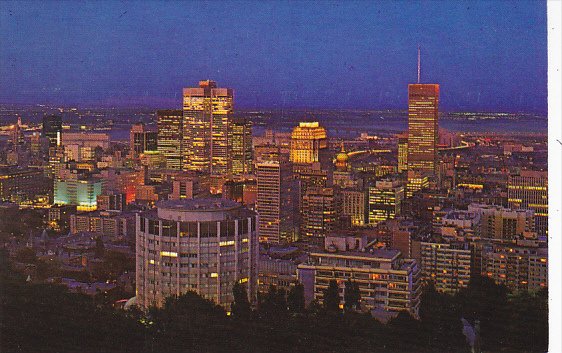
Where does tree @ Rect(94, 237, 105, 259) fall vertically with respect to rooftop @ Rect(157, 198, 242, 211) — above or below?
below

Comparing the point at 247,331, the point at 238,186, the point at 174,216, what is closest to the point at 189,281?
the point at 174,216

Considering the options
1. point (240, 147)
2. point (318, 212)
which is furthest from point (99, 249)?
point (318, 212)

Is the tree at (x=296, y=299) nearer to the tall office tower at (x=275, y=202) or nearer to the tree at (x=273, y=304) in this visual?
the tree at (x=273, y=304)

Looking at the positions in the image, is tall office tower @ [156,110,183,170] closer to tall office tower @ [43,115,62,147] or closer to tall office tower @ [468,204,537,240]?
tall office tower @ [43,115,62,147]

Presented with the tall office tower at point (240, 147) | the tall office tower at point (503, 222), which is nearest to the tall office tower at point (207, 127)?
the tall office tower at point (240, 147)

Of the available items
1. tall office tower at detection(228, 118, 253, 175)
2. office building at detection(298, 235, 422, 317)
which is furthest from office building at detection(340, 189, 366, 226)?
office building at detection(298, 235, 422, 317)

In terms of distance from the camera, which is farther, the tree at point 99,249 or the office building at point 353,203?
the office building at point 353,203
